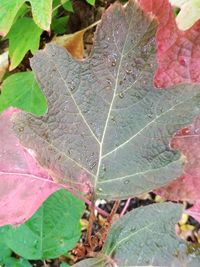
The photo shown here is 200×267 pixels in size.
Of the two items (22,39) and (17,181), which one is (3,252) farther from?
(17,181)

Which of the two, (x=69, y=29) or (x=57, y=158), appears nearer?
(x=57, y=158)

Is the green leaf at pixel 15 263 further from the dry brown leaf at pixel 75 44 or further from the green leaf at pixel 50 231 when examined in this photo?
the dry brown leaf at pixel 75 44

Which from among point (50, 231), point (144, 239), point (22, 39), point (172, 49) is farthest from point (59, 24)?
point (144, 239)

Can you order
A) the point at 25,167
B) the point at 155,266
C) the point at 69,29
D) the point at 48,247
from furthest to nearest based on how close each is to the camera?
the point at 69,29 < the point at 48,247 < the point at 25,167 < the point at 155,266

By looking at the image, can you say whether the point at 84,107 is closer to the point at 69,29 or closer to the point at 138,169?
the point at 138,169

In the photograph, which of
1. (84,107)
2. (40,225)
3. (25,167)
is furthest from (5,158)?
(40,225)

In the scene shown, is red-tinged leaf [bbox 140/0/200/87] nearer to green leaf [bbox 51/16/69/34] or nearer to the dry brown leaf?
Result: the dry brown leaf
